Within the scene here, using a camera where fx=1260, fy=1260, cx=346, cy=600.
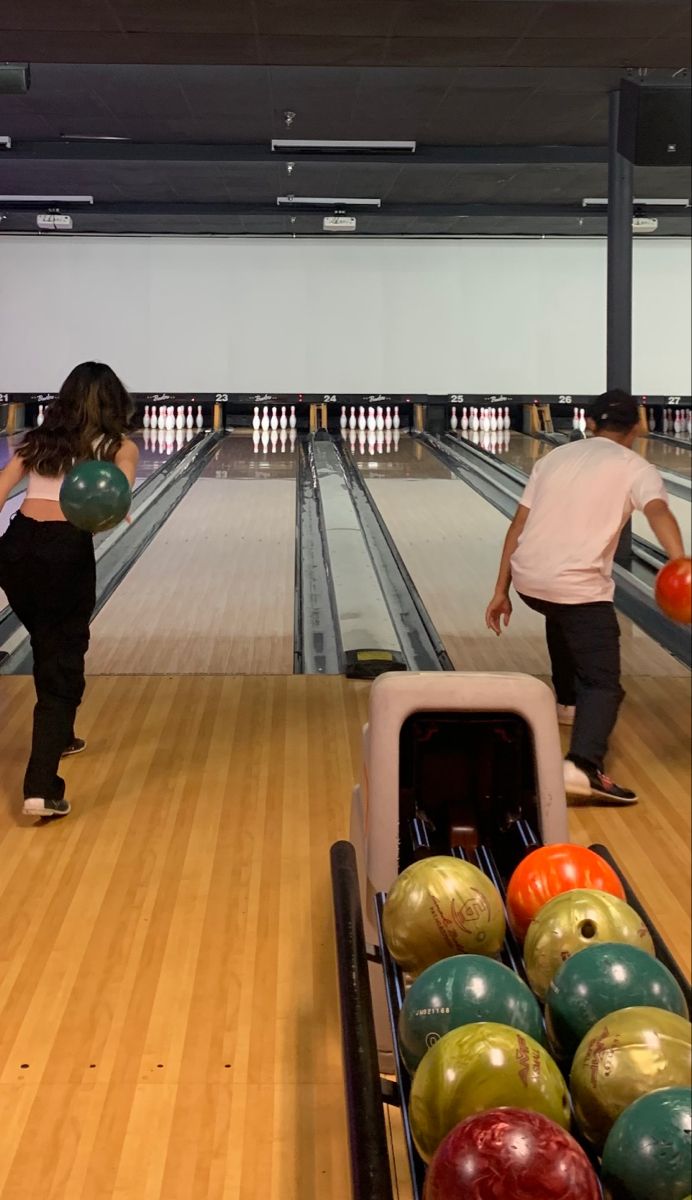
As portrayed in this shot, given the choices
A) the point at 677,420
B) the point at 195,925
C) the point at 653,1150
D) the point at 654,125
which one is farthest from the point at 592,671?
the point at 677,420

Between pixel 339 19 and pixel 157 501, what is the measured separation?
395 cm

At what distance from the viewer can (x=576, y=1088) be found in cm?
137

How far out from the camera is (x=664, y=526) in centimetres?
227

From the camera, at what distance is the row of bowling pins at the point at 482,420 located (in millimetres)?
5445

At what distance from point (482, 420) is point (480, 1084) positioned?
17.1 feet

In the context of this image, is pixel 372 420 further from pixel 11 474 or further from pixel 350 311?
pixel 11 474

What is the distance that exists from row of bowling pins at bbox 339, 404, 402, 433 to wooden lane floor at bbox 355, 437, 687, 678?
1.42 ft

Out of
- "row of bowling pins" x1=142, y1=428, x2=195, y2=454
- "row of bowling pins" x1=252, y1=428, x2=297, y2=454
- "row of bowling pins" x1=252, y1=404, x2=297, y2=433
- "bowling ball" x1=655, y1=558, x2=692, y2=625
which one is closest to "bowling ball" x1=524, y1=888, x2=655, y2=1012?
"bowling ball" x1=655, y1=558, x2=692, y2=625

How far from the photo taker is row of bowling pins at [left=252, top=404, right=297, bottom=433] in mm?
5621

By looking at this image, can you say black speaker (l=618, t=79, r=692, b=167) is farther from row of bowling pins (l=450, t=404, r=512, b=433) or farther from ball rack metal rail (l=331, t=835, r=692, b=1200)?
ball rack metal rail (l=331, t=835, r=692, b=1200)

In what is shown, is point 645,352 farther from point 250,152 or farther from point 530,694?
point 530,694

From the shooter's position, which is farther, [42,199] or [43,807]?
[42,199]

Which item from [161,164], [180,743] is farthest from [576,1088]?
[161,164]

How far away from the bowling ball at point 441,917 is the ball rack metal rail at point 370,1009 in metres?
0.05
